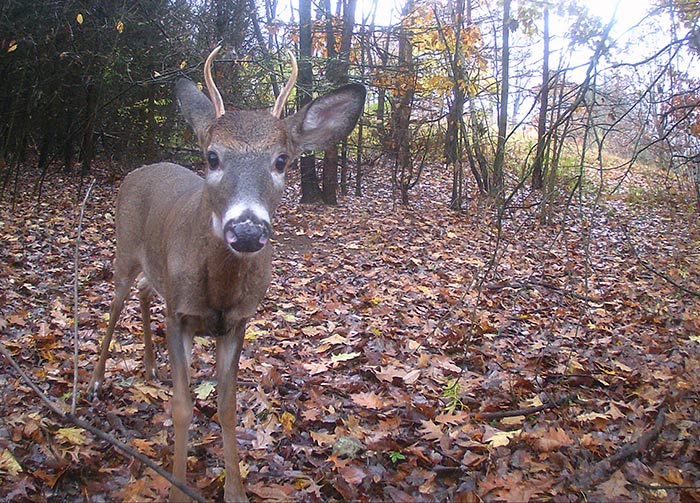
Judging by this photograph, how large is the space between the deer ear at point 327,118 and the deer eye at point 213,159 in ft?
1.77

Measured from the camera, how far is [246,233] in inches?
104

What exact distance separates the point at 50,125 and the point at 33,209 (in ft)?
9.92

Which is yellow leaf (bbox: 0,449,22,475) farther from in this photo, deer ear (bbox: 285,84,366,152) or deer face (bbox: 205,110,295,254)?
deer ear (bbox: 285,84,366,152)

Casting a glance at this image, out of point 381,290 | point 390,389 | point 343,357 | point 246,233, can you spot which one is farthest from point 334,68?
point 246,233

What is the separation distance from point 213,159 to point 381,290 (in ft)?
15.0

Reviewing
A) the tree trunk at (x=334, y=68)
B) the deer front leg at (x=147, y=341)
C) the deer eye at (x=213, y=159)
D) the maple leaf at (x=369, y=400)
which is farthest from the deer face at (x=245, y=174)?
the tree trunk at (x=334, y=68)

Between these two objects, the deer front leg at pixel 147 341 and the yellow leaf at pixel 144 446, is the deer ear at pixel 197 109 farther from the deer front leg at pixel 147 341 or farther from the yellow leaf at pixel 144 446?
the yellow leaf at pixel 144 446

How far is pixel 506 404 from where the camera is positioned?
4.23 metres

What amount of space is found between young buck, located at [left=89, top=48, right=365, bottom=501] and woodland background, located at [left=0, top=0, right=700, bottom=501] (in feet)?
1.74

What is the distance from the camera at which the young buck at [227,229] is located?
2932 mm

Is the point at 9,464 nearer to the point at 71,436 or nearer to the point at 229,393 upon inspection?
the point at 71,436

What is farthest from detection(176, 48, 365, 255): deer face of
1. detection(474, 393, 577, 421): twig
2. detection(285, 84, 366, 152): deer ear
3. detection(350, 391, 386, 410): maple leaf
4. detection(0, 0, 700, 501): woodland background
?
detection(474, 393, 577, 421): twig

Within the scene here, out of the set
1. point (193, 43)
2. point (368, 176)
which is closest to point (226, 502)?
point (193, 43)

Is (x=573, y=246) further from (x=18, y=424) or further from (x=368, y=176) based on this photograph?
(x=18, y=424)
